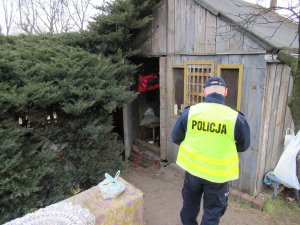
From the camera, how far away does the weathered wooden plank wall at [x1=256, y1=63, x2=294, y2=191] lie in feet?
12.3

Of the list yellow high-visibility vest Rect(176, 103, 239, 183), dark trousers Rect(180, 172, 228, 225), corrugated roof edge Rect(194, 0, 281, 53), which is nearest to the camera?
yellow high-visibility vest Rect(176, 103, 239, 183)

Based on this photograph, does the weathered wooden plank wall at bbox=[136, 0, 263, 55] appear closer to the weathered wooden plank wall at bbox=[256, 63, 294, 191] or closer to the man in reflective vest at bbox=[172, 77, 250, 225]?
the weathered wooden plank wall at bbox=[256, 63, 294, 191]

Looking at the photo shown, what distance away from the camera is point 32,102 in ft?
10.6

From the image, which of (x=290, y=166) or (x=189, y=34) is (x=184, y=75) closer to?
(x=189, y=34)

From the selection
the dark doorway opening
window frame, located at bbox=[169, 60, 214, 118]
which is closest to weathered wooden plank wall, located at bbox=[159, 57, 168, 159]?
window frame, located at bbox=[169, 60, 214, 118]

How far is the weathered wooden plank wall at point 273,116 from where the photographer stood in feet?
12.3

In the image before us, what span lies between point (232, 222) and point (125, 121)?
10.5 feet

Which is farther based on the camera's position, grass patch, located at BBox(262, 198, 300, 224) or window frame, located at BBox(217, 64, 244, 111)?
window frame, located at BBox(217, 64, 244, 111)

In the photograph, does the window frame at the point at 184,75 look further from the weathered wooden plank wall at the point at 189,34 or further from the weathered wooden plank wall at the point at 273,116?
the weathered wooden plank wall at the point at 273,116

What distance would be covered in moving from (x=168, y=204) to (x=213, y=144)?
219 cm

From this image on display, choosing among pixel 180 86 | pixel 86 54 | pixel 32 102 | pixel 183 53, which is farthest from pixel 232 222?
pixel 86 54

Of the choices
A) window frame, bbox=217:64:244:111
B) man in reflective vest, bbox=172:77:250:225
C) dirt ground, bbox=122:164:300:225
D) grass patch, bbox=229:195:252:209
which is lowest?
dirt ground, bbox=122:164:300:225

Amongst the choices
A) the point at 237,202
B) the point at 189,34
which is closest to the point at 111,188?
the point at 237,202

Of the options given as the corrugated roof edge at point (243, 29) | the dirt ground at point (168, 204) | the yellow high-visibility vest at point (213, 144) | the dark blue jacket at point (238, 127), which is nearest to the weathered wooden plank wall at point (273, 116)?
the corrugated roof edge at point (243, 29)
